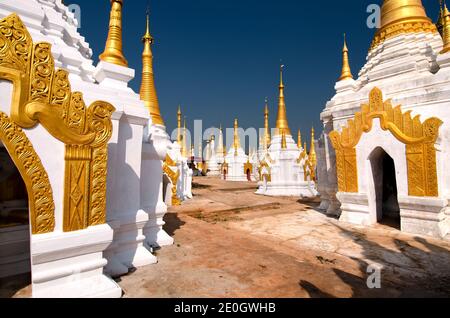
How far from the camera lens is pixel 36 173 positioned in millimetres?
2691

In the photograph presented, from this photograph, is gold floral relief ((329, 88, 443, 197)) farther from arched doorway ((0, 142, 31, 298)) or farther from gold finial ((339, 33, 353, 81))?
arched doorway ((0, 142, 31, 298))

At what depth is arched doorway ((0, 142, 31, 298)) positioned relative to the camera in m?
3.37

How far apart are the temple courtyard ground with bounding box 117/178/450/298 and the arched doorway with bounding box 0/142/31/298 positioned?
145 centimetres

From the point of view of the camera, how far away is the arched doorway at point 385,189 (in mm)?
7387

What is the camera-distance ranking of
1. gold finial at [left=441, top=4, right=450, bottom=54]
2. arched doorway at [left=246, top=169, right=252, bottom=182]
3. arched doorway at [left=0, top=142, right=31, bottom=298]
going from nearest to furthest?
arched doorway at [left=0, top=142, right=31, bottom=298], gold finial at [left=441, top=4, right=450, bottom=54], arched doorway at [left=246, top=169, right=252, bottom=182]

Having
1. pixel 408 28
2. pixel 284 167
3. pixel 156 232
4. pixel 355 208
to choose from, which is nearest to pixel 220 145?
pixel 284 167

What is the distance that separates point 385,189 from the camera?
8469 mm

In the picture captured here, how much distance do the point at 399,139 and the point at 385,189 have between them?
8.76 feet

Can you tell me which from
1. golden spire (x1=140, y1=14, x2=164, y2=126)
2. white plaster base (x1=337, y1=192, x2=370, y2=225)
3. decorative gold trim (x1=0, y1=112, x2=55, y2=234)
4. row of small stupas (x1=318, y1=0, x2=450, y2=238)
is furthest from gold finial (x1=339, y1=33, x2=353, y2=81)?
decorative gold trim (x1=0, y1=112, x2=55, y2=234)

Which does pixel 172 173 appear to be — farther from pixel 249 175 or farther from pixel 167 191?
pixel 249 175

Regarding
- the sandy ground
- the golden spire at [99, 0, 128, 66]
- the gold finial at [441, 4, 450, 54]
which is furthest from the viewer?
the gold finial at [441, 4, 450, 54]

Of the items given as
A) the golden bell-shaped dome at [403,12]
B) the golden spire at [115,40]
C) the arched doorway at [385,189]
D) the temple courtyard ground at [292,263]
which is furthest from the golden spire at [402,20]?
the golden spire at [115,40]

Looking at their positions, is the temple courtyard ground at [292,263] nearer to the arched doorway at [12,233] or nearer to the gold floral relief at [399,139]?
the gold floral relief at [399,139]
